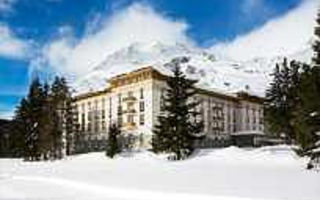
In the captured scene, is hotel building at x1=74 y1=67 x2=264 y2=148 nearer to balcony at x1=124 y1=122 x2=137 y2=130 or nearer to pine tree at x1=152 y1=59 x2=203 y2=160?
balcony at x1=124 y1=122 x2=137 y2=130

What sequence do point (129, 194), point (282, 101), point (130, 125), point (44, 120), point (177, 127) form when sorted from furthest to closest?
point (130, 125) → point (44, 120) → point (282, 101) → point (177, 127) → point (129, 194)

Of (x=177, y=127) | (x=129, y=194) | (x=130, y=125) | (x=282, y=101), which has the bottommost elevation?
(x=129, y=194)

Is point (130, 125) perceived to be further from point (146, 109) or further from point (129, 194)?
point (129, 194)

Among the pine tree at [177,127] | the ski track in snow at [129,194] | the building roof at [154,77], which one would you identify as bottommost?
the ski track in snow at [129,194]

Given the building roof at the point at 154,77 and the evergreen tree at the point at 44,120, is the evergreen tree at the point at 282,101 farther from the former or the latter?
the building roof at the point at 154,77

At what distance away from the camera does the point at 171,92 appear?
5984 cm

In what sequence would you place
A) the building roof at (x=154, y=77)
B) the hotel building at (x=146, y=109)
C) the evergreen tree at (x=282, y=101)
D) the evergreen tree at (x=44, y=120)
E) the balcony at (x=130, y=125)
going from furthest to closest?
the balcony at (x=130, y=125) < the building roof at (x=154, y=77) < the hotel building at (x=146, y=109) < the evergreen tree at (x=44, y=120) < the evergreen tree at (x=282, y=101)

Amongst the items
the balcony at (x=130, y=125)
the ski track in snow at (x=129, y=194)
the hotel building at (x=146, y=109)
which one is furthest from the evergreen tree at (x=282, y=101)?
the balcony at (x=130, y=125)

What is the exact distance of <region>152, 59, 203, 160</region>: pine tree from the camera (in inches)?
2258

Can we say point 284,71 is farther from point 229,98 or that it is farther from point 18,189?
point 229,98

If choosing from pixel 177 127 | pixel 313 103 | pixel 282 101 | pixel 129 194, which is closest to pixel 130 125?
pixel 282 101

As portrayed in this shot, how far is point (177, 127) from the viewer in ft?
190

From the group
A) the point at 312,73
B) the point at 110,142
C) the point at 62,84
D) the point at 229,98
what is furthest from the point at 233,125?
the point at 312,73

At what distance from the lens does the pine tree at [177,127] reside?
57.3 metres
